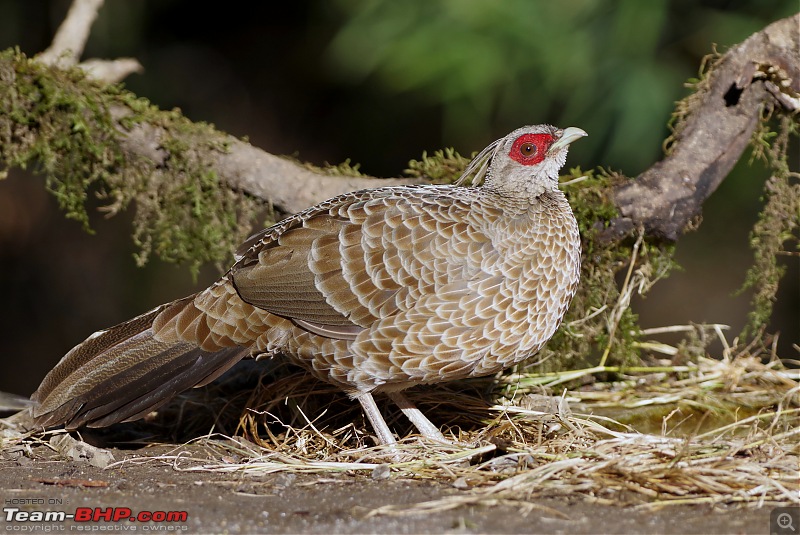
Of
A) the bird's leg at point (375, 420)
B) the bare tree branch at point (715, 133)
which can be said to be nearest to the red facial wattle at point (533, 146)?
the bare tree branch at point (715, 133)

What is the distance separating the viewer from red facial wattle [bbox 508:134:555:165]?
3.54 meters

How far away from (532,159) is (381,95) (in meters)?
3.62

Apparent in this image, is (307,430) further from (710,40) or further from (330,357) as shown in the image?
(710,40)

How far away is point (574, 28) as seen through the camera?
19.5 ft

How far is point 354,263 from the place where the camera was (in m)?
3.27

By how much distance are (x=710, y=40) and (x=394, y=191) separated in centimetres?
344

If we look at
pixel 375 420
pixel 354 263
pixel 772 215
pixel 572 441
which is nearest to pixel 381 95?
pixel 772 215

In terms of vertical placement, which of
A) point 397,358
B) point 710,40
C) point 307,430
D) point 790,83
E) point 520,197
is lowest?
point 307,430

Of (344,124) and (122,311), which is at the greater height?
(344,124)

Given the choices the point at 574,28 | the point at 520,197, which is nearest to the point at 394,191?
the point at 520,197

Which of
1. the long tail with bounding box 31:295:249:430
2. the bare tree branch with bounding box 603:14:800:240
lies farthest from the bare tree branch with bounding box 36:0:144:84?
the bare tree branch with bounding box 603:14:800:240

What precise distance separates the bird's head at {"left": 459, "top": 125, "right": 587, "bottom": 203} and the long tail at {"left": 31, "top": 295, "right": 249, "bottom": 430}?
132cm

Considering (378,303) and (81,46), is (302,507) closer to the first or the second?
(378,303)

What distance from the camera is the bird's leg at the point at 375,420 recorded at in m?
3.38
